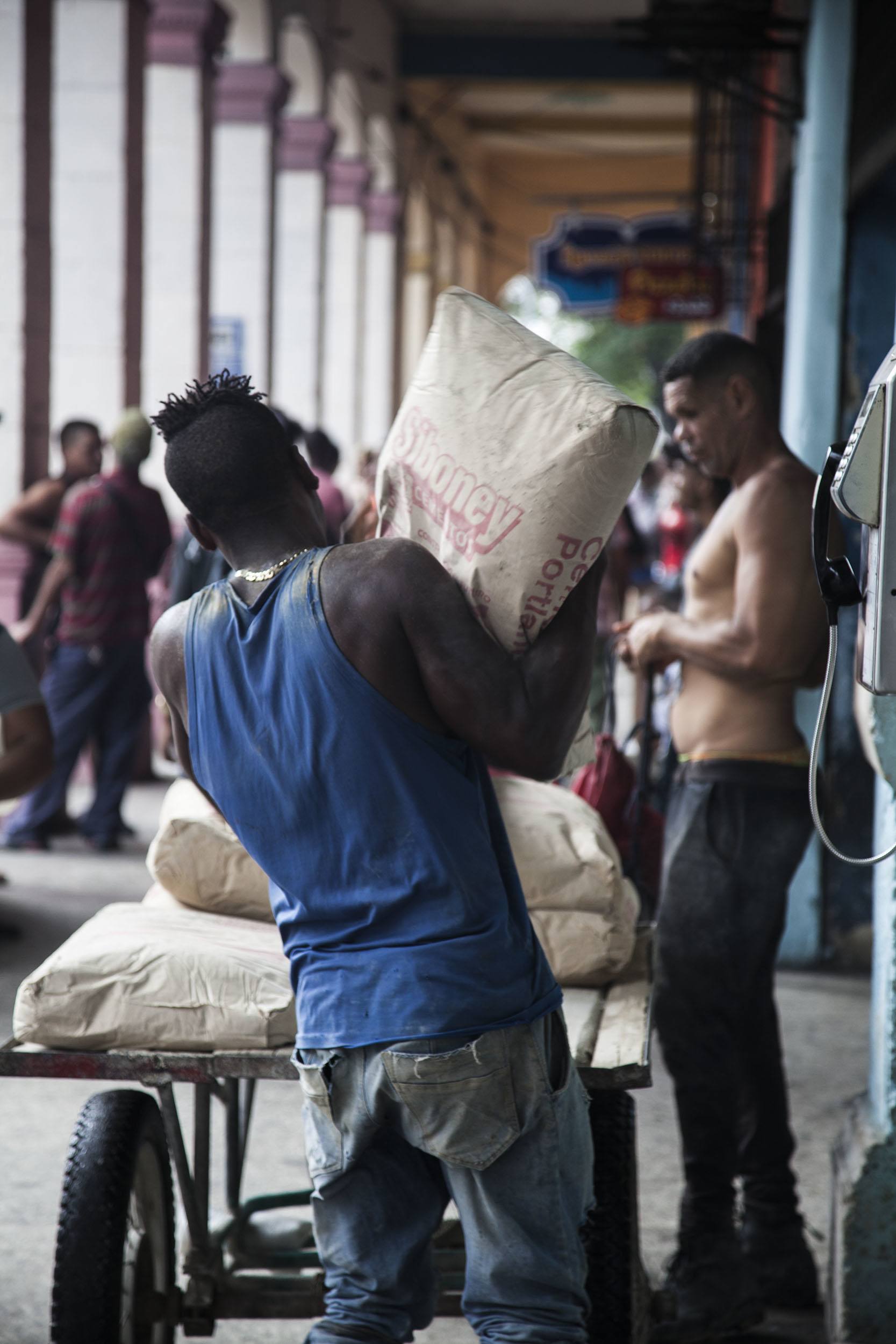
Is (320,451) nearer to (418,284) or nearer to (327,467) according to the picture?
(327,467)

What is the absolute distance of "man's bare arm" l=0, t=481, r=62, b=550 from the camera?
7.98 m

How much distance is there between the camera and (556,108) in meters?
22.8

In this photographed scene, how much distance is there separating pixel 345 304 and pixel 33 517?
9265mm

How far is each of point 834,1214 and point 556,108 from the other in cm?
2178

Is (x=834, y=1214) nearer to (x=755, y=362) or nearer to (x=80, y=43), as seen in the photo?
(x=755, y=362)

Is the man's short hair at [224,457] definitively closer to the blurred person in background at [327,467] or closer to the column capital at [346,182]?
the blurred person in background at [327,467]

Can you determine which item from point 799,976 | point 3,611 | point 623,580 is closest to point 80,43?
point 3,611

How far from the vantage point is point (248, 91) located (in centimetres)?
1143

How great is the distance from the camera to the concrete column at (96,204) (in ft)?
29.5

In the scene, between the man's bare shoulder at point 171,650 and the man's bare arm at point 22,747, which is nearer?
the man's bare shoulder at point 171,650

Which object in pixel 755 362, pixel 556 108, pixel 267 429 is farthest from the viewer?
pixel 556 108

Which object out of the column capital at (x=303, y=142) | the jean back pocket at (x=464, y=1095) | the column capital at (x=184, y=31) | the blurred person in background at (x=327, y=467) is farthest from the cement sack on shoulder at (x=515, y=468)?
the column capital at (x=303, y=142)

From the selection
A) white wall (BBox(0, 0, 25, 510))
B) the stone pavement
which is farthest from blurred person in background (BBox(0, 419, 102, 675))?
the stone pavement

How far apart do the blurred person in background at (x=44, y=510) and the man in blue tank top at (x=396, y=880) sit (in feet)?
19.6
